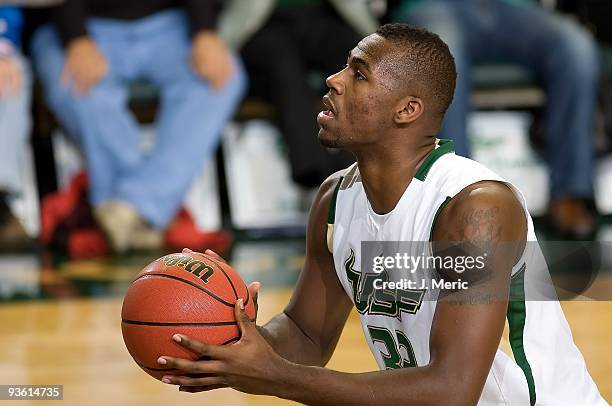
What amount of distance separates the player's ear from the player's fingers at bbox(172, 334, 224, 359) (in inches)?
26.4

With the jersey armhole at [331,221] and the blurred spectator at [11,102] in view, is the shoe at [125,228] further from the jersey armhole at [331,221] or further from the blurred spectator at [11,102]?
the jersey armhole at [331,221]

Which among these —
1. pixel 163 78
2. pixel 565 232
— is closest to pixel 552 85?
pixel 565 232

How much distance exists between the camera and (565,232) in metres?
6.26

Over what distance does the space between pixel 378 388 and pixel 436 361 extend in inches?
4.9

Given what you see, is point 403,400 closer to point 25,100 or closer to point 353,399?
point 353,399

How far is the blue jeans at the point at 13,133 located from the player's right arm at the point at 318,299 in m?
3.58

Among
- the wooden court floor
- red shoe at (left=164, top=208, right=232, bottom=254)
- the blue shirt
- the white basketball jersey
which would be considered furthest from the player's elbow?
the blue shirt

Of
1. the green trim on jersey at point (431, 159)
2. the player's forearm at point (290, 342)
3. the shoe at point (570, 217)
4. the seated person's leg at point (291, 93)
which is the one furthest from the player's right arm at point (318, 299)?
the shoe at point (570, 217)

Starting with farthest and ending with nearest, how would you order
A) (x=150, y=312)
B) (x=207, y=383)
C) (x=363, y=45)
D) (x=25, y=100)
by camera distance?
1. (x=25, y=100)
2. (x=363, y=45)
3. (x=150, y=312)
4. (x=207, y=383)

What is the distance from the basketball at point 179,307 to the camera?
88.5 inches

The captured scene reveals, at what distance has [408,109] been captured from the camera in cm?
241

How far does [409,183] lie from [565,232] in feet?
13.1

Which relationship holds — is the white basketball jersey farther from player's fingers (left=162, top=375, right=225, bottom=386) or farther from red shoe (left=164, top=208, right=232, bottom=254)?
red shoe (left=164, top=208, right=232, bottom=254)

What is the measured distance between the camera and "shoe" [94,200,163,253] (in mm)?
5922
